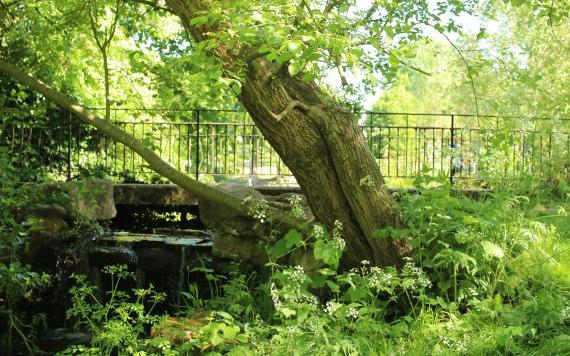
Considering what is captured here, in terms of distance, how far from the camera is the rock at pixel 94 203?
→ 936 cm

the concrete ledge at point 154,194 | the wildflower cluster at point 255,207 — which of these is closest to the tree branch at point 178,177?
the wildflower cluster at point 255,207

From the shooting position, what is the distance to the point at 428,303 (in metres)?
4.97

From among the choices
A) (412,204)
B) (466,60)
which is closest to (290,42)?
(412,204)

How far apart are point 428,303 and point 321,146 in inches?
55.9

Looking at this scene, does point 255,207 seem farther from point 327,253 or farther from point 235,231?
point 235,231

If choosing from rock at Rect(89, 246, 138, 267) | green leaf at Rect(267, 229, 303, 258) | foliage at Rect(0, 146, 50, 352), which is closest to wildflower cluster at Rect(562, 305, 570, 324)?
green leaf at Rect(267, 229, 303, 258)

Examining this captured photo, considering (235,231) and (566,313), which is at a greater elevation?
(235,231)

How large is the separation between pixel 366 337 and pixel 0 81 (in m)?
8.78

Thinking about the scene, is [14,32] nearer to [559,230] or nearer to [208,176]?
[208,176]

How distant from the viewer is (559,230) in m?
6.53

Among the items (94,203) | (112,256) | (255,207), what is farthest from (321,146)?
(94,203)

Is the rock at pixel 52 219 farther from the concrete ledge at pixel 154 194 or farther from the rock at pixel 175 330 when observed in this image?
the rock at pixel 175 330

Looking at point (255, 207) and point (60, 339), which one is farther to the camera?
point (60, 339)

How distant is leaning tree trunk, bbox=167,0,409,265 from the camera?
17.2 ft
